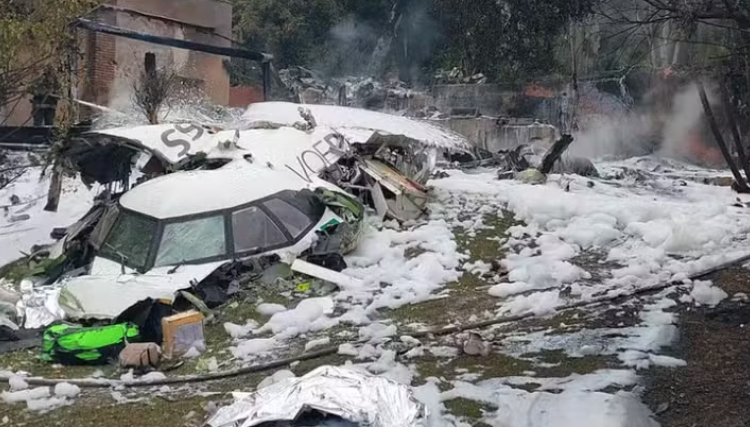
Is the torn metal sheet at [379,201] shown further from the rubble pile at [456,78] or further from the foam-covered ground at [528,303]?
the rubble pile at [456,78]

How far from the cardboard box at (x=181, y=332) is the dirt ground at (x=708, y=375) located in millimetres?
3643

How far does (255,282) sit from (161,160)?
3.34m

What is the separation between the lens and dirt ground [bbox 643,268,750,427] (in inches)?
174

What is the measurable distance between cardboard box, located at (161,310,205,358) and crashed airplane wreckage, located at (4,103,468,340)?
65 centimetres

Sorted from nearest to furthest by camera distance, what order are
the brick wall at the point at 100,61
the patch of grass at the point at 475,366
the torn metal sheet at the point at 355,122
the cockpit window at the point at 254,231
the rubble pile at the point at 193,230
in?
the patch of grass at the point at 475,366
the rubble pile at the point at 193,230
the cockpit window at the point at 254,231
the torn metal sheet at the point at 355,122
the brick wall at the point at 100,61

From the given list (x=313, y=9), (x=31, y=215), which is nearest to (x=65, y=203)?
(x=31, y=215)

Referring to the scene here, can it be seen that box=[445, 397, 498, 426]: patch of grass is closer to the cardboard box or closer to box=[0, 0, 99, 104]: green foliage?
the cardboard box

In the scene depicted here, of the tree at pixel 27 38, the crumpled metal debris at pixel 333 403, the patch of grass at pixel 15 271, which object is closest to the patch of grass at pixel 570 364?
the crumpled metal debris at pixel 333 403

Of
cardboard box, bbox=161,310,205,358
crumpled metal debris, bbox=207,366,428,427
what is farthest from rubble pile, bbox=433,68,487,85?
crumpled metal debris, bbox=207,366,428,427

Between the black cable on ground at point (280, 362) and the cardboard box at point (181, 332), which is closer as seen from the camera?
the black cable on ground at point (280, 362)

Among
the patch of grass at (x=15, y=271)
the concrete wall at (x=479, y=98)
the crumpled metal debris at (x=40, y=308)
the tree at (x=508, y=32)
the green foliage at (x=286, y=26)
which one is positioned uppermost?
the green foliage at (x=286, y=26)

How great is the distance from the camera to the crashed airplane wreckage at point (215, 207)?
7.65m

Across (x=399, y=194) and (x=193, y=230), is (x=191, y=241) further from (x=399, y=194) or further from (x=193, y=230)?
(x=399, y=194)

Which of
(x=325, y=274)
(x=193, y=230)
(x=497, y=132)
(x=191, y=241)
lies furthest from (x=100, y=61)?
(x=325, y=274)
